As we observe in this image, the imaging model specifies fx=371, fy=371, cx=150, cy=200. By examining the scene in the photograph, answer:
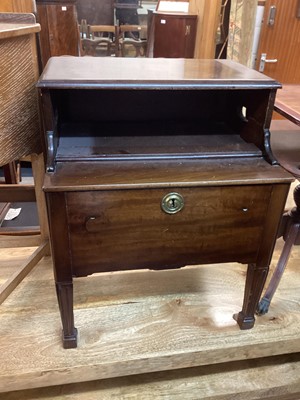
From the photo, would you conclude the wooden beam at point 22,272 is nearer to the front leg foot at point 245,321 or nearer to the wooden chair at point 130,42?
the front leg foot at point 245,321

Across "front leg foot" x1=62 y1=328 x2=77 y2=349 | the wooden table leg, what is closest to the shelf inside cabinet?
the wooden table leg

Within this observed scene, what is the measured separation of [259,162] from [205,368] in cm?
80

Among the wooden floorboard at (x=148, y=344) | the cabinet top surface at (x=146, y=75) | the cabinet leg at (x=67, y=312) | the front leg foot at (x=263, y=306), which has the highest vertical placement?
the cabinet top surface at (x=146, y=75)

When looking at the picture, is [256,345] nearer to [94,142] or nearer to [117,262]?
[117,262]

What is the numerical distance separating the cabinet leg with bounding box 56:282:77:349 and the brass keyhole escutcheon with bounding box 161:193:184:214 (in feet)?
1.16

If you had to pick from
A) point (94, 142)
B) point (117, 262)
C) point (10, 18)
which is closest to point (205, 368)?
point (117, 262)

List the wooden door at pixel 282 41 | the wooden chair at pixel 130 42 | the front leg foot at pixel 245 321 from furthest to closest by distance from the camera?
the wooden chair at pixel 130 42 → the wooden door at pixel 282 41 → the front leg foot at pixel 245 321

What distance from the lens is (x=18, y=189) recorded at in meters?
1.65

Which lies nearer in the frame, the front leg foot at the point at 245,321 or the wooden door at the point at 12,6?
the front leg foot at the point at 245,321

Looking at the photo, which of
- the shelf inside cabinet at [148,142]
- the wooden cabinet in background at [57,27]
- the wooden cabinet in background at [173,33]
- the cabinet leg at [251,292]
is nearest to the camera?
the shelf inside cabinet at [148,142]

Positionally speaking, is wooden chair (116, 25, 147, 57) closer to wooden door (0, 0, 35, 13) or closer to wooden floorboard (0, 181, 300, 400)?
wooden door (0, 0, 35, 13)

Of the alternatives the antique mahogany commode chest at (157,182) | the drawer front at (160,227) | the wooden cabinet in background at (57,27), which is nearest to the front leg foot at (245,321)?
the antique mahogany commode chest at (157,182)

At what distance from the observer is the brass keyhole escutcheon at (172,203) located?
0.97m

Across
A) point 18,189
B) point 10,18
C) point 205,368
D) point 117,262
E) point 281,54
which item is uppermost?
point 10,18
